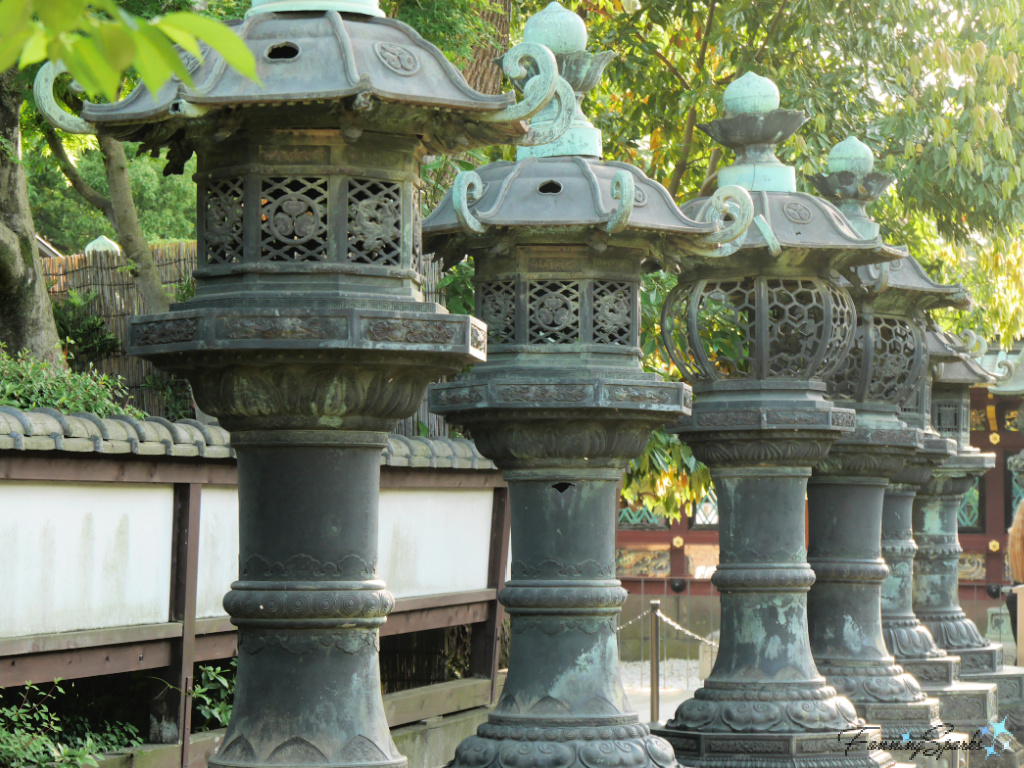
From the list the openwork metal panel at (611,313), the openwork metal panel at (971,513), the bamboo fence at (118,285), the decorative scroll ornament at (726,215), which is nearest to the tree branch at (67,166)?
the bamboo fence at (118,285)

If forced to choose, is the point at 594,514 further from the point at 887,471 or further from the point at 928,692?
the point at 928,692

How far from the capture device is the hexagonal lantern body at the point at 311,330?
382 centimetres

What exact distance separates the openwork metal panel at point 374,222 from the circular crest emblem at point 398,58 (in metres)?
0.30

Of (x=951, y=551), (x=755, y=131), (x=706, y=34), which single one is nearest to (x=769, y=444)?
(x=755, y=131)

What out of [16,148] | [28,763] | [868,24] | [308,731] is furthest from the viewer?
[868,24]

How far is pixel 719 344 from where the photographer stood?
769cm

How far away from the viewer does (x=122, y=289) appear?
33.3 ft

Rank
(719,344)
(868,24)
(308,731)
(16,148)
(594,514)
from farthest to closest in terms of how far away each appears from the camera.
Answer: (868,24) < (16,148) < (719,344) < (594,514) < (308,731)

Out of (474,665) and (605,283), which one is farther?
(474,665)

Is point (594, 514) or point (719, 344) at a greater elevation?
point (719, 344)

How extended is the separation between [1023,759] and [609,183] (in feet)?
22.9

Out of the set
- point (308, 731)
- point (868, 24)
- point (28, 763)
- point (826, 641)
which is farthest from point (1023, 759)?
point (308, 731)

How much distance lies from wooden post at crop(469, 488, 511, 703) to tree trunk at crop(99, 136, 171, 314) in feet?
8.04

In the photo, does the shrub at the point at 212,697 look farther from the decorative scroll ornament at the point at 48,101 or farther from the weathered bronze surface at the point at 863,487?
the decorative scroll ornament at the point at 48,101
